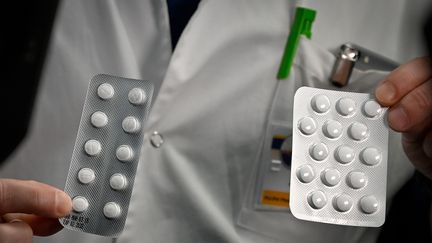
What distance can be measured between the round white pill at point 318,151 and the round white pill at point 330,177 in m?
0.01

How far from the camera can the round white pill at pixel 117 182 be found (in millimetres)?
414

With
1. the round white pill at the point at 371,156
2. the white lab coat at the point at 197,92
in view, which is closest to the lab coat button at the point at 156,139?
the white lab coat at the point at 197,92

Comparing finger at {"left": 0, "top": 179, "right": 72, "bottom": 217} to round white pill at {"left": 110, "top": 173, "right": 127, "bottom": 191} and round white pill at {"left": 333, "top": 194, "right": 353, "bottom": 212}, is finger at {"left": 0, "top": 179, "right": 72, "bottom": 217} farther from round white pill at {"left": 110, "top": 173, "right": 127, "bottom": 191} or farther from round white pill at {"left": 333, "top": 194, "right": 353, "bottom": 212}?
round white pill at {"left": 333, "top": 194, "right": 353, "bottom": 212}

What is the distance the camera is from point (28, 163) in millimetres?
525

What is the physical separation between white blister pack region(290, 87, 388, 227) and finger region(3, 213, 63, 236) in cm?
21

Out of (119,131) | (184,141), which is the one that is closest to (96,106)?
(119,131)

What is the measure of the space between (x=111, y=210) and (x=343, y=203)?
0.66ft

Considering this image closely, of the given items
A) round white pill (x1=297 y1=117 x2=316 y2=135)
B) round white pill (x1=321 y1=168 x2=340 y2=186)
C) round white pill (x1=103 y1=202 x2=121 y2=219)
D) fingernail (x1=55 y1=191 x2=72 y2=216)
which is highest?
round white pill (x1=297 y1=117 x2=316 y2=135)

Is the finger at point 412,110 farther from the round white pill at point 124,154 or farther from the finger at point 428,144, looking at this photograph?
the round white pill at point 124,154

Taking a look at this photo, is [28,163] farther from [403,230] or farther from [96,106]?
[403,230]

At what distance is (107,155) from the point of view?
422 mm

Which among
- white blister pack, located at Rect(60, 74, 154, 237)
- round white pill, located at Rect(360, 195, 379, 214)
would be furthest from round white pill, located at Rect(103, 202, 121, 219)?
round white pill, located at Rect(360, 195, 379, 214)

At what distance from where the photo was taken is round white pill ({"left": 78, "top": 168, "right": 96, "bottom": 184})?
0.41 metres

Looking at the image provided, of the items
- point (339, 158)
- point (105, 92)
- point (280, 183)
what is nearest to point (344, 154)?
point (339, 158)
